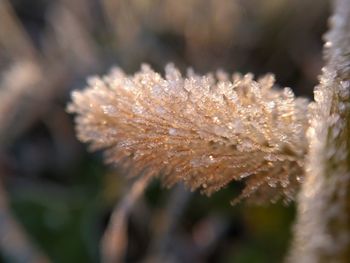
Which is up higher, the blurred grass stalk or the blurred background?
the blurred background

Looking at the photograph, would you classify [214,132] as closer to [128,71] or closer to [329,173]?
[329,173]

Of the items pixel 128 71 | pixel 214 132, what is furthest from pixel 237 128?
pixel 128 71

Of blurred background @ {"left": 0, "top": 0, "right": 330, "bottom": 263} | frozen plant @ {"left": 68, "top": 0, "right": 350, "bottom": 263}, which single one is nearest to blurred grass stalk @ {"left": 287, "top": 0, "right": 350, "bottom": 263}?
frozen plant @ {"left": 68, "top": 0, "right": 350, "bottom": 263}

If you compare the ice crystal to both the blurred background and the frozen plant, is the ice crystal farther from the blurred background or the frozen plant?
the blurred background

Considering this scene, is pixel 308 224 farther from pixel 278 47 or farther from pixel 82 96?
pixel 278 47

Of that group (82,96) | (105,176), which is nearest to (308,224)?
(82,96)

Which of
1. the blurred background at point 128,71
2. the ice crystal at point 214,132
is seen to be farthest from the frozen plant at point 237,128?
the blurred background at point 128,71
